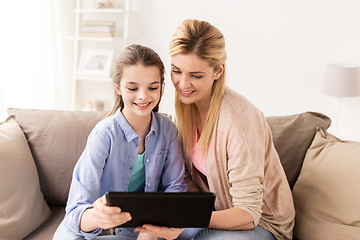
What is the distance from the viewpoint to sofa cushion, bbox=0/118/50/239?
1.48 meters

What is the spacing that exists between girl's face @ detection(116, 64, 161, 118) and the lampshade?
1.90 meters

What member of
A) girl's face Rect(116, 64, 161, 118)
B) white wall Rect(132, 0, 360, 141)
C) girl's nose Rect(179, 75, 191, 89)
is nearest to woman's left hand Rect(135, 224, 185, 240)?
girl's face Rect(116, 64, 161, 118)

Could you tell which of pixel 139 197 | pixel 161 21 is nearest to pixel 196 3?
pixel 161 21

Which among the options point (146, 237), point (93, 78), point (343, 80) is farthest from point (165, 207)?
point (93, 78)

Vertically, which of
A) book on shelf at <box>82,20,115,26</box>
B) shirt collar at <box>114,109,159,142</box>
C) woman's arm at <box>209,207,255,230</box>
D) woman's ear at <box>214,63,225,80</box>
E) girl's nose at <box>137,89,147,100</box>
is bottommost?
woman's arm at <box>209,207,255,230</box>

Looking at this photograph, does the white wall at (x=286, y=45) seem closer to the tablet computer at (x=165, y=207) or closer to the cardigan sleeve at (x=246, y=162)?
the cardigan sleeve at (x=246, y=162)

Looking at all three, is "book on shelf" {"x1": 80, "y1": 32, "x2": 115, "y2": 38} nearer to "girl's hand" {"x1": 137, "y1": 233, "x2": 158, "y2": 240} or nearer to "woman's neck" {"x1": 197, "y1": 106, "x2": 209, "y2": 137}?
"woman's neck" {"x1": 197, "y1": 106, "x2": 209, "y2": 137}

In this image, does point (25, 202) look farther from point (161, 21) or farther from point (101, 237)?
point (161, 21)

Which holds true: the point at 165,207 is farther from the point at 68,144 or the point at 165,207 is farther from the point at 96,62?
the point at 96,62

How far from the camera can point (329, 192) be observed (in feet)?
4.99

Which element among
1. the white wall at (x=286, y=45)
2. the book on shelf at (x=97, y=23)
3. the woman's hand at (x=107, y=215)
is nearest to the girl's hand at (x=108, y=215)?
the woman's hand at (x=107, y=215)

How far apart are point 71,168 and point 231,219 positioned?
2.58 ft

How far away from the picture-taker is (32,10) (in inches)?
127

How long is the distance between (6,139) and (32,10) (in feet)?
6.38
